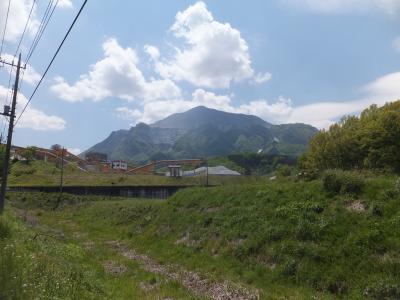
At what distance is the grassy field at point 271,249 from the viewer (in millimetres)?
13195

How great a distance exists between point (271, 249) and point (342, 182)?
4.80 m

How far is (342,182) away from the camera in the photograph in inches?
718

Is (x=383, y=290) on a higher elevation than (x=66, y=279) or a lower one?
lower

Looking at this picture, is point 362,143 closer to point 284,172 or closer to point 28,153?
point 284,172

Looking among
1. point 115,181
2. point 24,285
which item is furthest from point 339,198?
point 115,181

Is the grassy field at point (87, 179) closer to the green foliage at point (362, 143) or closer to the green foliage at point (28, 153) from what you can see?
the green foliage at point (28, 153)

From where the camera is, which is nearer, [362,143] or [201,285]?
[201,285]

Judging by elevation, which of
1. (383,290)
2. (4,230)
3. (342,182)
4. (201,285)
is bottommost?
(201,285)

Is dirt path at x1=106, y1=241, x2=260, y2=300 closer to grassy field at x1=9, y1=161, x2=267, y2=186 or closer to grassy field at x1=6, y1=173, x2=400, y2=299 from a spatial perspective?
grassy field at x1=6, y1=173, x2=400, y2=299

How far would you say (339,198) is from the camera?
693 inches

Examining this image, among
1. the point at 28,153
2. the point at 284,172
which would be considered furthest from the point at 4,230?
the point at 28,153

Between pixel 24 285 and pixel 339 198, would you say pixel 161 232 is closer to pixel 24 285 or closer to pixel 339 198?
pixel 339 198

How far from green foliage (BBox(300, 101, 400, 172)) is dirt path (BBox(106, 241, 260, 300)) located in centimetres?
3100

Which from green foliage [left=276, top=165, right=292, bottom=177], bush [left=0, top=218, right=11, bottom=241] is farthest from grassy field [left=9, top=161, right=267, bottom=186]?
bush [left=0, top=218, right=11, bottom=241]
